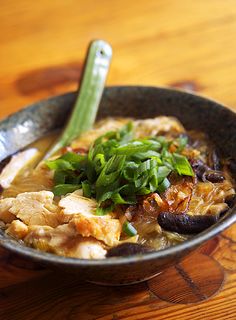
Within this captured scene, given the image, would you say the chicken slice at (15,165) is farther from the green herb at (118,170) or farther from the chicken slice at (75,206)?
the chicken slice at (75,206)

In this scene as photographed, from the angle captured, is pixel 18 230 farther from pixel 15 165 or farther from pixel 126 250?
pixel 15 165

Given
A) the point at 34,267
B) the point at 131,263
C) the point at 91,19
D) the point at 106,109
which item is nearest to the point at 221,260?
the point at 131,263

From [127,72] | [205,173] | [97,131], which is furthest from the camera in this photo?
[127,72]

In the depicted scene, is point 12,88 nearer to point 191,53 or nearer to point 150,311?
point 191,53

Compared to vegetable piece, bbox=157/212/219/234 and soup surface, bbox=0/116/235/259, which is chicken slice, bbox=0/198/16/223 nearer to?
soup surface, bbox=0/116/235/259

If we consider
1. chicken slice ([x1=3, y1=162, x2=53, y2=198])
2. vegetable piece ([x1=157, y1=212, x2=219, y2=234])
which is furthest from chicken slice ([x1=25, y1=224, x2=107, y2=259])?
chicken slice ([x1=3, y1=162, x2=53, y2=198])

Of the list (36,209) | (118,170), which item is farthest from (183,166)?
(36,209)
